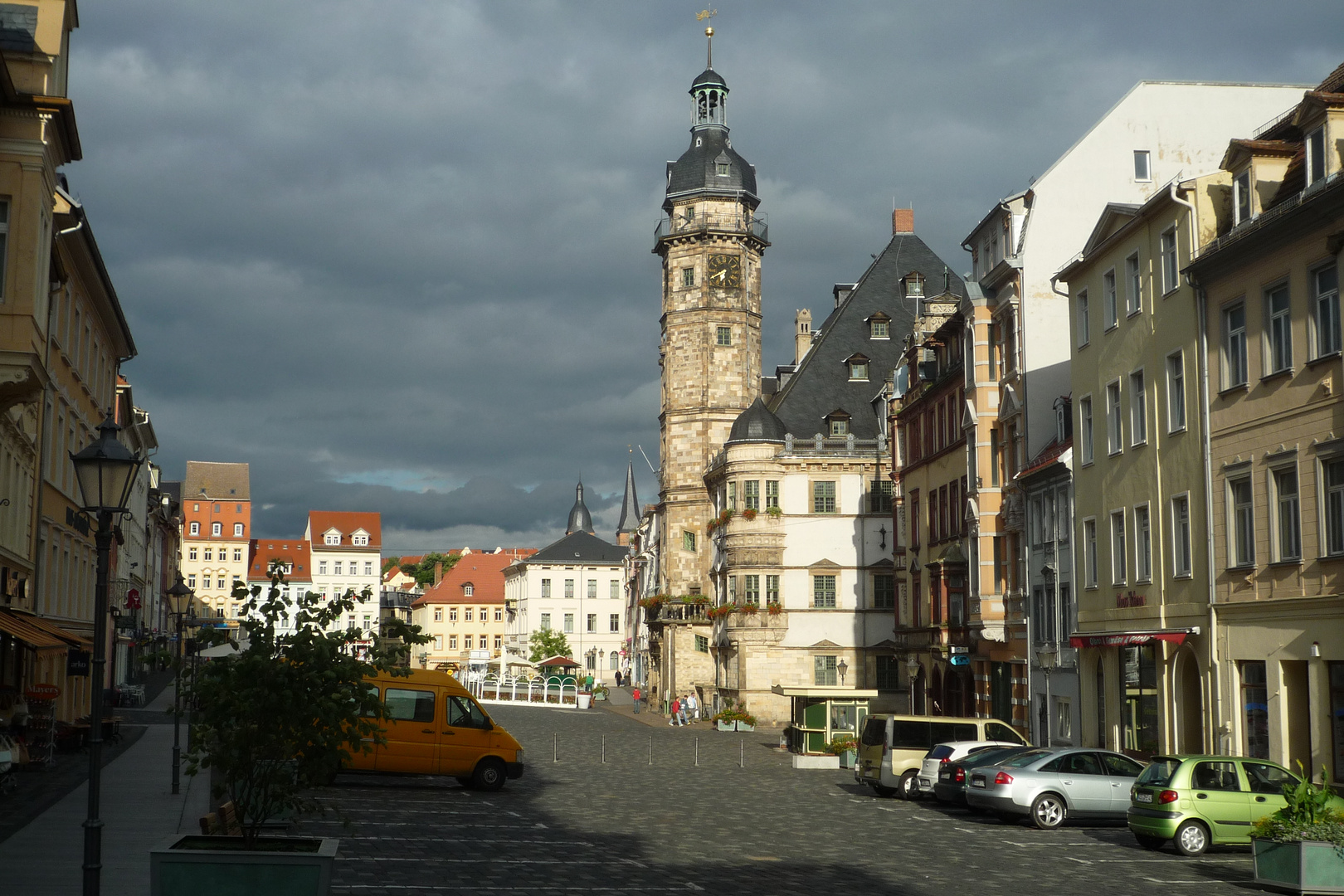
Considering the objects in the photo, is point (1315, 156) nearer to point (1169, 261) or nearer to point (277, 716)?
point (1169, 261)

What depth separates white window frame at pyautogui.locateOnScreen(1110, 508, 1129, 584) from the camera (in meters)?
36.1

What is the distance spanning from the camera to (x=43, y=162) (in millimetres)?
22203

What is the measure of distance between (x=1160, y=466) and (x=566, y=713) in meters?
47.5

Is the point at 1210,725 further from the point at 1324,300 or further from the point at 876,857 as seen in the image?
the point at 876,857

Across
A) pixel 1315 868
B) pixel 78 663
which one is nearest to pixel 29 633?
pixel 78 663

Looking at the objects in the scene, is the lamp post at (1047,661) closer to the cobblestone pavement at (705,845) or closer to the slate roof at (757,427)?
the cobblestone pavement at (705,845)

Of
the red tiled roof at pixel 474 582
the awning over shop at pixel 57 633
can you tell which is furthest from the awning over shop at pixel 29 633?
the red tiled roof at pixel 474 582

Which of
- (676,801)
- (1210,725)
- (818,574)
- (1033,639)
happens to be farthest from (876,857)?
(818,574)

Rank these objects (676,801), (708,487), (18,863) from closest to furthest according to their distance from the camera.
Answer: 1. (18,863)
2. (676,801)
3. (708,487)

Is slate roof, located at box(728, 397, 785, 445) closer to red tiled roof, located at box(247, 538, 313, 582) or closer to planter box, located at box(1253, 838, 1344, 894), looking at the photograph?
planter box, located at box(1253, 838, 1344, 894)

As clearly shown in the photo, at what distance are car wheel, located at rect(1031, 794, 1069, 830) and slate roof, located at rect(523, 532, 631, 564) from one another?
113 meters

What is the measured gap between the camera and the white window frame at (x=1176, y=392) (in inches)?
1281

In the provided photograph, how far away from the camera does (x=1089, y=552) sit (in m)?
38.7

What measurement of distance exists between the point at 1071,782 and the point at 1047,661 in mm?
14340
